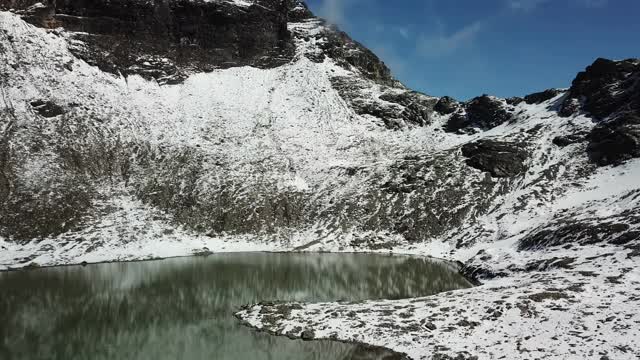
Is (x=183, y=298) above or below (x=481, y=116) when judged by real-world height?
below

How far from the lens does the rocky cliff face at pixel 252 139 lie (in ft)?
237

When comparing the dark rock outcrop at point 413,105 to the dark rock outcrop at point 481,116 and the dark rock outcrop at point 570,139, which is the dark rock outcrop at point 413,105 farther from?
the dark rock outcrop at point 570,139

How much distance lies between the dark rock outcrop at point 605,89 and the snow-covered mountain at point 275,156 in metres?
0.39

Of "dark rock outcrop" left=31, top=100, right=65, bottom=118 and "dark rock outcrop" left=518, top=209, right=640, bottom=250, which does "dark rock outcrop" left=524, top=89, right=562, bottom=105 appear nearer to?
"dark rock outcrop" left=518, top=209, right=640, bottom=250

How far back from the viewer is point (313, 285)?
4691cm

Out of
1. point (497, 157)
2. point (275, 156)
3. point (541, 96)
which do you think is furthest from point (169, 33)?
point (541, 96)

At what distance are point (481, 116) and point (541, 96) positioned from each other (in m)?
13.7

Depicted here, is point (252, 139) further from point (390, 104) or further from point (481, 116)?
point (481, 116)

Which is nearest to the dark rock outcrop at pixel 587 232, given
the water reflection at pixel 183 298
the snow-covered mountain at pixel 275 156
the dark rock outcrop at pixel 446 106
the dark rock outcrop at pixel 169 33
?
the snow-covered mountain at pixel 275 156

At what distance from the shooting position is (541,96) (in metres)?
108

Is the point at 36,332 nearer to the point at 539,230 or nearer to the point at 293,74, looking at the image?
the point at 539,230

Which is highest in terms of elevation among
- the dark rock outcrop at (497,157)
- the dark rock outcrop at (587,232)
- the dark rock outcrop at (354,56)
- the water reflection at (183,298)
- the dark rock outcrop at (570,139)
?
the dark rock outcrop at (354,56)

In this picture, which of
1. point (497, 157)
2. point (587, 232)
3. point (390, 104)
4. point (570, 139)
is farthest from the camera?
point (390, 104)

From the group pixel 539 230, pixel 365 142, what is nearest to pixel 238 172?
pixel 365 142
